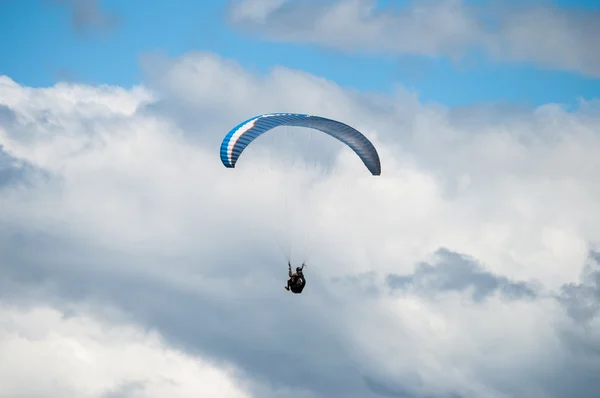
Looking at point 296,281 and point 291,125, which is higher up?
point 291,125

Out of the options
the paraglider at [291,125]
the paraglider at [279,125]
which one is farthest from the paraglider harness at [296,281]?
the paraglider at [279,125]

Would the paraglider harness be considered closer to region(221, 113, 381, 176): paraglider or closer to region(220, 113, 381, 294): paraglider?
region(220, 113, 381, 294): paraglider

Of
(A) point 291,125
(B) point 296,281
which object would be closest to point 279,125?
(A) point 291,125

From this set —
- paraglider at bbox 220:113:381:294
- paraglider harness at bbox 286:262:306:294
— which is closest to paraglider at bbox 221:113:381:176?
paraglider at bbox 220:113:381:294

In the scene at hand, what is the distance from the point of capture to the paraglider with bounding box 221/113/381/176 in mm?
91500

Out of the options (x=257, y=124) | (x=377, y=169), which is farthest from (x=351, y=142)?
(x=257, y=124)

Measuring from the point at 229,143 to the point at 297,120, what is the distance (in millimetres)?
7197

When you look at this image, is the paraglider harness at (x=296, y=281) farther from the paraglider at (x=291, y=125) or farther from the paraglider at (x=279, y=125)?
the paraglider at (x=279, y=125)

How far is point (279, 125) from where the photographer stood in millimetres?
94938

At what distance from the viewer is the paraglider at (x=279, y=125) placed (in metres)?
91.5

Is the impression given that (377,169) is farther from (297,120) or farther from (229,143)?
(229,143)

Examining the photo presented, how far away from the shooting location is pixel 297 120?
315ft

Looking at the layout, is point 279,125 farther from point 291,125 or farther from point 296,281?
point 296,281

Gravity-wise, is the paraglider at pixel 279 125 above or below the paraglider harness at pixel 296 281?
above
